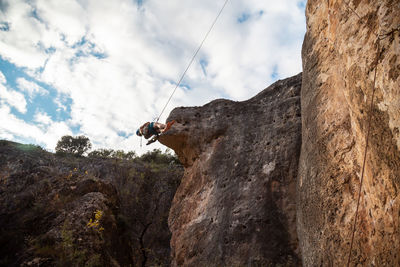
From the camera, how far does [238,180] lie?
8.73m

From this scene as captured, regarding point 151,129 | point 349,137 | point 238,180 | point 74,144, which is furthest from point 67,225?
point 74,144

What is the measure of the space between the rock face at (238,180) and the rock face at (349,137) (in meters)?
1.05

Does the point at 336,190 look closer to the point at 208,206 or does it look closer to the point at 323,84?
the point at 323,84

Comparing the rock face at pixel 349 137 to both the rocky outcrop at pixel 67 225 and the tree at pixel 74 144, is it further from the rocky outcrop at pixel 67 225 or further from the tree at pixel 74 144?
the tree at pixel 74 144

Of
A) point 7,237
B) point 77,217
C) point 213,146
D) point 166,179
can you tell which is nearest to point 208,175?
point 213,146

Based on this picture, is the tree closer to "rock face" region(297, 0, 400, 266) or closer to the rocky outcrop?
the rocky outcrop

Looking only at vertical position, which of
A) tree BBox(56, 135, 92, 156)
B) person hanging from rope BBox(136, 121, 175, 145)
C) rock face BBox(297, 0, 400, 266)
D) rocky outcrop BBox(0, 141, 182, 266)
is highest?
tree BBox(56, 135, 92, 156)

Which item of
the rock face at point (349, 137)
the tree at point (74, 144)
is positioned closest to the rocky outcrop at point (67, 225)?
the rock face at point (349, 137)

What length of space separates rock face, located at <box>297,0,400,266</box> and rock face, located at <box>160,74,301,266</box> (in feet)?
3.45

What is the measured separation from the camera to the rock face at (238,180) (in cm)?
698

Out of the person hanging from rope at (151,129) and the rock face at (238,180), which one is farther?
the person hanging from rope at (151,129)

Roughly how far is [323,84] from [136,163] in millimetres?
17894

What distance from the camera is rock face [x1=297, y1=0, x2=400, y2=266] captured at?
2590 millimetres

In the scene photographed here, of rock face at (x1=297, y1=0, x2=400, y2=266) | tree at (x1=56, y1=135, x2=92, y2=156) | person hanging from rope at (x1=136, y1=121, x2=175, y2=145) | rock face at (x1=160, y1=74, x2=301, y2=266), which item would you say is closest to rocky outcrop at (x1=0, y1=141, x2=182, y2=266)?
rock face at (x1=160, y1=74, x2=301, y2=266)
